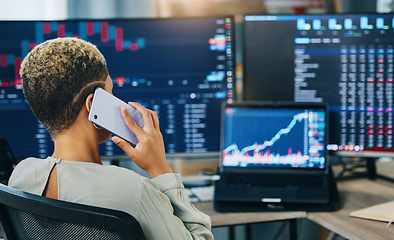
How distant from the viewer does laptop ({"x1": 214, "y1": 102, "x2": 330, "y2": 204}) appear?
1314 mm

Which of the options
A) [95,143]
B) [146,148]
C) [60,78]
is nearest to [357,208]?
[146,148]

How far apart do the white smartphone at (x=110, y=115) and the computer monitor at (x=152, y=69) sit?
0.49 metres

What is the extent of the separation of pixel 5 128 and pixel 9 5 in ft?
2.09

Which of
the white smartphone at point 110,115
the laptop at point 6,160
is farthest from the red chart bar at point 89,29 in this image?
the white smartphone at point 110,115

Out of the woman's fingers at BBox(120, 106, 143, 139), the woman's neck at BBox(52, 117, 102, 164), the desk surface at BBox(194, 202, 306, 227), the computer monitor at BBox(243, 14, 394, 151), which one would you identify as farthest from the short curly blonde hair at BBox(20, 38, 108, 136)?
→ the computer monitor at BBox(243, 14, 394, 151)

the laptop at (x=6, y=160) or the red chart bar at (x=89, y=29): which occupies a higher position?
the red chart bar at (x=89, y=29)

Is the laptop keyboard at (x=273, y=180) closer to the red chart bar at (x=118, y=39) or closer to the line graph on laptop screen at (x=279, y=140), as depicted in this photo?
the line graph on laptop screen at (x=279, y=140)

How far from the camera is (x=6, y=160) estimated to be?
1310mm

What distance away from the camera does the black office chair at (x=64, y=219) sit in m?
0.58

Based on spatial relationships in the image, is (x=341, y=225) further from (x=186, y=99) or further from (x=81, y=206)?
(x=81, y=206)

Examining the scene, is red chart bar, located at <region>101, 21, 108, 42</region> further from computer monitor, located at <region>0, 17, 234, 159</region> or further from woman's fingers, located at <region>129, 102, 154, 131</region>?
woman's fingers, located at <region>129, 102, 154, 131</region>

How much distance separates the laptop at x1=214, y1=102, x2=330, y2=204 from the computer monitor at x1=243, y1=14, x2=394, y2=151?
12 centimetres

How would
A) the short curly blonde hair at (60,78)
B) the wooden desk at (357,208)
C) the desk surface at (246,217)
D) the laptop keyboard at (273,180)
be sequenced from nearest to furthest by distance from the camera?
the short curly blonde hair at (60,78), the wooden desk at (357,208), the desk surface at (246,217), the laptop keyboard at (273,180)

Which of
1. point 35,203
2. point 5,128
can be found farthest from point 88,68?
point 5,128
